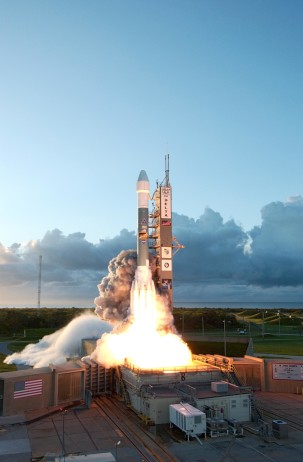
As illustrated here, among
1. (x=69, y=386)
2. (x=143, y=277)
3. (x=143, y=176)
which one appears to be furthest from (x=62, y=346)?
(x=143, y=176)

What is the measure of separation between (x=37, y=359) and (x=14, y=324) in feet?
224

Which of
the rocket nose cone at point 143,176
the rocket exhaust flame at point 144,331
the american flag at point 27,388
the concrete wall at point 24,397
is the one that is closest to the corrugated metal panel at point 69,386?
the concrete wall at point 24,397

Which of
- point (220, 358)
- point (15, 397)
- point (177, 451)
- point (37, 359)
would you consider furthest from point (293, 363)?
point (37, 359)

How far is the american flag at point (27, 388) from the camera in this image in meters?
41.0

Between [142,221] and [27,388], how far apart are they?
1055 inches

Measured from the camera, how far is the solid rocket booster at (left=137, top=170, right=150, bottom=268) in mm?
59500

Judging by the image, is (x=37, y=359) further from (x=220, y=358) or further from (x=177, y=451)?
(x=177, y=451)

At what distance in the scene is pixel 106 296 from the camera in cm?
6544

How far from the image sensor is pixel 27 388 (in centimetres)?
4178

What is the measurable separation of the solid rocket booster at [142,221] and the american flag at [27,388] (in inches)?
873

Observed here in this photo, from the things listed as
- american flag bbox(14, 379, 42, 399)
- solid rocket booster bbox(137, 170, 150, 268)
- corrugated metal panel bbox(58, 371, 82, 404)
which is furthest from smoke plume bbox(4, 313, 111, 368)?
american flag bbox(14, 379, 42, 399)

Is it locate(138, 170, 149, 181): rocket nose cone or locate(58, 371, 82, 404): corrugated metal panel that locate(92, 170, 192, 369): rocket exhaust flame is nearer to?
locate(138, 170, 149, 181): rocket nose cone

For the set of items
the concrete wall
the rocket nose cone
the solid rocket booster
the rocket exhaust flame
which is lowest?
the concrete wall

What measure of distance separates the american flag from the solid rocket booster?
2218 centimetres
